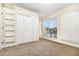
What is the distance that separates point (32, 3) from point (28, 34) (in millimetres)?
923

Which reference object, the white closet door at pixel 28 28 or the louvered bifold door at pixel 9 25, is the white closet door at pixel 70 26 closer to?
the white closet door at pixel 28 28

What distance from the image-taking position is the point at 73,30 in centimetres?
243

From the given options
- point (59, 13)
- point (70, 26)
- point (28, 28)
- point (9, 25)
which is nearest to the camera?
point (9, 25)

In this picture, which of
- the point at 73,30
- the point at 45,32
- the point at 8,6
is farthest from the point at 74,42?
the point at 8,6

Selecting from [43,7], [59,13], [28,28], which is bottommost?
[28,28]

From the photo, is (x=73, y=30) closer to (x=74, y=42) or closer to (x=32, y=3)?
(x=74, y=42)

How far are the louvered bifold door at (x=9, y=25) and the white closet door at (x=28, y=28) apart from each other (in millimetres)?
329

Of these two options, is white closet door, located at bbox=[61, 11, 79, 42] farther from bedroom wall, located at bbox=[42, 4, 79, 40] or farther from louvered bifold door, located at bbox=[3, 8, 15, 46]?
louvered bifold door, located at bbox=[3, 8, 15, 46]

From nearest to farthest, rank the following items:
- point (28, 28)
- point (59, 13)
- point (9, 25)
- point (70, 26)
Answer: point (9, 25)
point (28, 28)
point (70, 26)
point (59, 13)

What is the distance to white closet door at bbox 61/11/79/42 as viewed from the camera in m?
2.37

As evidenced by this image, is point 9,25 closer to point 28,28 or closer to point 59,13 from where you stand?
point 28,28

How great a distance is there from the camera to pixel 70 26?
8.23ft

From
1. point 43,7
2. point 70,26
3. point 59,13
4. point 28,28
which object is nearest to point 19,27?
point 28,28

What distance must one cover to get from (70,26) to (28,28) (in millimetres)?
1320
